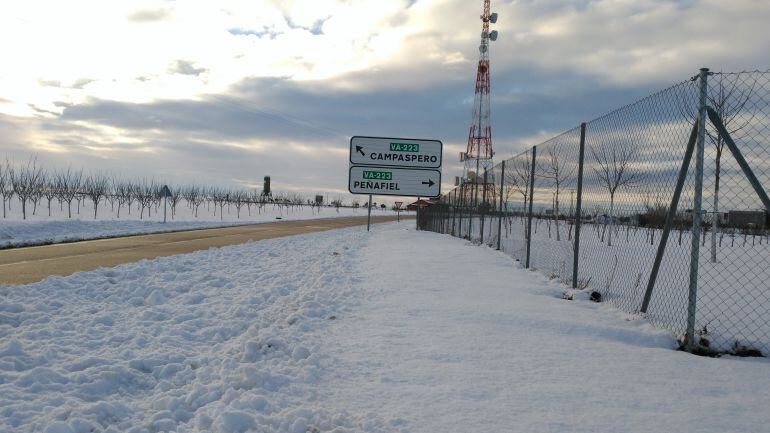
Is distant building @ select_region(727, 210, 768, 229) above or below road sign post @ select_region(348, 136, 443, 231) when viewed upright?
below

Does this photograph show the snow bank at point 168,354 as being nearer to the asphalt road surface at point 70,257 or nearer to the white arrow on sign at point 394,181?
the asphalt road surface at point 70,257

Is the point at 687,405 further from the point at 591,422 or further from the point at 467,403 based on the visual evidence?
the point at 467,403

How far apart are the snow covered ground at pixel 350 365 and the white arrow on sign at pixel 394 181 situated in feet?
50.6

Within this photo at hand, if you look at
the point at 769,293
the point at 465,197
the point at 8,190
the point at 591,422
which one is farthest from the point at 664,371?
the point at 8,190

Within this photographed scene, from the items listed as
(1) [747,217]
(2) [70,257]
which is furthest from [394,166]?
(1) [747,217]

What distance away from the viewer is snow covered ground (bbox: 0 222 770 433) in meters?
3.19

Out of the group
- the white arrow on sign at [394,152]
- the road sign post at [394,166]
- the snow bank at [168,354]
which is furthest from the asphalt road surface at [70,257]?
the white arrow on sign at [394,152]

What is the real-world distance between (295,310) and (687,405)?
4373mm

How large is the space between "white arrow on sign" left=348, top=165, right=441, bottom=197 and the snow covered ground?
50.6ft

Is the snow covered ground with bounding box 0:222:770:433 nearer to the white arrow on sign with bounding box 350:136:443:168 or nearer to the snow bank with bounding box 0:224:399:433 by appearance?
the snow bank with bounding box 0:224:399:433

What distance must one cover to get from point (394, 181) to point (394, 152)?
134 cm

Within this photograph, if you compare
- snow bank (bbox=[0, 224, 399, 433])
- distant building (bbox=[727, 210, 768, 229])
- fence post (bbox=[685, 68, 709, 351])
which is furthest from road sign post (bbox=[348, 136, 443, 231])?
fence post (bbox=[685, 68, 709, 351])

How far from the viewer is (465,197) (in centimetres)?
2084

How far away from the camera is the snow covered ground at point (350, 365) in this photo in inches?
126
